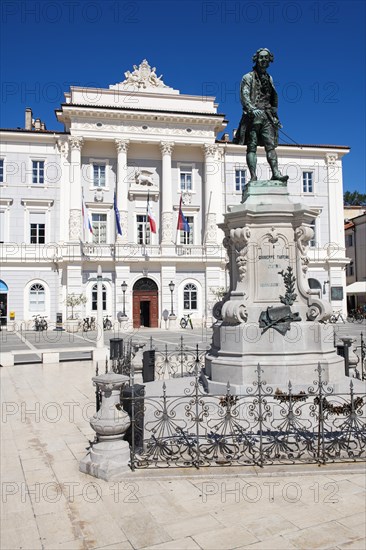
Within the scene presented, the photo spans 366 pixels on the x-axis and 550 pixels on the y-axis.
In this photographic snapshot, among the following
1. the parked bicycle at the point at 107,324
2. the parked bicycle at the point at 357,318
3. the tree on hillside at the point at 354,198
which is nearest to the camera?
the parked bicycle at the point at 107,324

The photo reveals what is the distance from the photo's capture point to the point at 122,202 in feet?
125

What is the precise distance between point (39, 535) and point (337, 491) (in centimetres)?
325

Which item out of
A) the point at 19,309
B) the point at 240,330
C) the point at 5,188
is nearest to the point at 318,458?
the point at 240,330

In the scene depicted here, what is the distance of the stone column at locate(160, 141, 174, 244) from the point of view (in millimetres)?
38562

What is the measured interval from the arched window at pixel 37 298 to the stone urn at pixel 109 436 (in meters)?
32.5

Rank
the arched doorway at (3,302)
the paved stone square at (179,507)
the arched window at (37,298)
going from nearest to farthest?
the paved stone square at (179,507), the arched doorway at (3,302), the arched window at (37,298)

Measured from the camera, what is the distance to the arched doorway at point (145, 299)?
38281 millimetres

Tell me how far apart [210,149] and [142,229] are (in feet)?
29.4

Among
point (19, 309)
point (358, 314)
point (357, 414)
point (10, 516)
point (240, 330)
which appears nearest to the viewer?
point (10, 516)

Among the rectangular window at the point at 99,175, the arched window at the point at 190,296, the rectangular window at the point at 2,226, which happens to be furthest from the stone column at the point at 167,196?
the rectangular window at the point at 2,226

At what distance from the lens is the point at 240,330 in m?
8.84

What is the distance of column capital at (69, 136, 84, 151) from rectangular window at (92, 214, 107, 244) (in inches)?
222

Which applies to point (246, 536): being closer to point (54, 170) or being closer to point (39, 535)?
point (39, 535)

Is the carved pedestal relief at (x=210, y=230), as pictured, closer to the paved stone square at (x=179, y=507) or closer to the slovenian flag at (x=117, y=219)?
the slovenian flag at (x=117, y=219)
